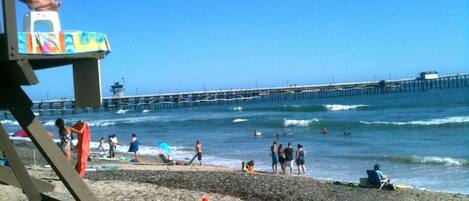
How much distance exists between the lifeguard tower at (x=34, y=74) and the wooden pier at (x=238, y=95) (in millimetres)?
69601

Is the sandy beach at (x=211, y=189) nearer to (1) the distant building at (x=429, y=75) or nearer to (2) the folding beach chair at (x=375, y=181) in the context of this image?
(2) the folding beach chair at (x=375, y=181)

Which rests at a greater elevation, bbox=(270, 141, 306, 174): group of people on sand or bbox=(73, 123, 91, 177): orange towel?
bbox=(73, 123, 91, 177): orange towel

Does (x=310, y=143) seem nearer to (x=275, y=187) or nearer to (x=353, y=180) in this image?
(x=353, y=180)

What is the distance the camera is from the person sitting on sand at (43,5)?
380 cm

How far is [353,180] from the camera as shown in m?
15.6

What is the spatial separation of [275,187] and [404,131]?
24.0 m

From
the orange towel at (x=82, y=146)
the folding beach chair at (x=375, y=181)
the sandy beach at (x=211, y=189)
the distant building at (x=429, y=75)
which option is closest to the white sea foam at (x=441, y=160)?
the folding beach chair at (x=375, y=181)

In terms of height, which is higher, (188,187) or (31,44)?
(31,44)

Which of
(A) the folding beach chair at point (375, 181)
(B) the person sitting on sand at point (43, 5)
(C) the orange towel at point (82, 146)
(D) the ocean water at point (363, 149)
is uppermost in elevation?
(B) the person sitting on sand at point (43, 5)

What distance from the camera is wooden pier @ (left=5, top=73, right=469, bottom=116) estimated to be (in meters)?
77.6

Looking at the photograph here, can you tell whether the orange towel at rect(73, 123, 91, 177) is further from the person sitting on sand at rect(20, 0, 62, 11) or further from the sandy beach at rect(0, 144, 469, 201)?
the person sitting on sand at rect(20, 0, 62, 11)

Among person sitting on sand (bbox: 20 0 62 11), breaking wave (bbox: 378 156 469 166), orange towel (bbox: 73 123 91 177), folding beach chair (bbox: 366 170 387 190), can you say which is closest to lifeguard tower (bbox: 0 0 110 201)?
person sitting on sand (bbox: 20 0 62 11)

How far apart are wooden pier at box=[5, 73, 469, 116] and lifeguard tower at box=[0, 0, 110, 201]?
69601 millimetres

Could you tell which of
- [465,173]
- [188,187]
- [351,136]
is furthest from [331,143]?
[188,187]
